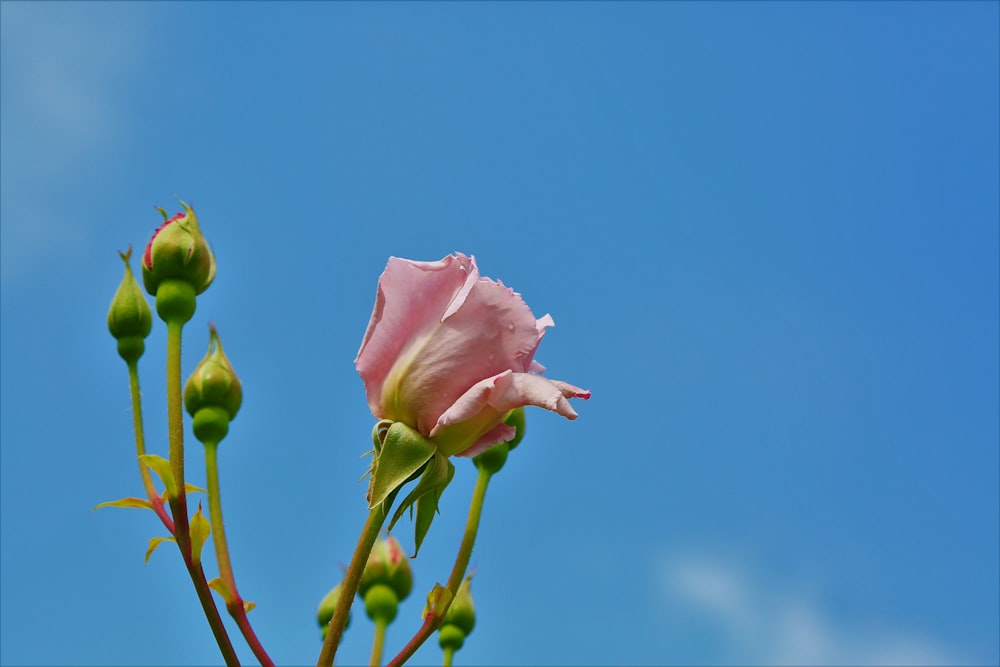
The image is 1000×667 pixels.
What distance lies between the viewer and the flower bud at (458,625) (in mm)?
3418

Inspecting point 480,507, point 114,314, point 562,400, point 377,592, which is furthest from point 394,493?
point 377,592

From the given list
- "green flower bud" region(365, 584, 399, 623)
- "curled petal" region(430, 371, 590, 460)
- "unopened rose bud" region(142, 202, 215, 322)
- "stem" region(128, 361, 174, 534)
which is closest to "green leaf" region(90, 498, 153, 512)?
"stem" region(128, 361, 174, 534)

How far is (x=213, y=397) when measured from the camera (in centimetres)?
295

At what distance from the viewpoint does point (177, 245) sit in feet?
8.46

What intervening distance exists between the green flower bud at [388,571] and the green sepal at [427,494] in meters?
1.64

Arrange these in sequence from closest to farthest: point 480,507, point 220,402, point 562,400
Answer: point 562,400, point 480,507, point 220,402

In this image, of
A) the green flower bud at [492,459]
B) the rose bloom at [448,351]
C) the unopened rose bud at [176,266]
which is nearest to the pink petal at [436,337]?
the rose bloom at [448,351]

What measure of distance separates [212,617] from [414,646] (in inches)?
19.9

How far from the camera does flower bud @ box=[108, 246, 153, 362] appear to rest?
2902 mm

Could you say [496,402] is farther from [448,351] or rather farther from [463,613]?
[463,613]

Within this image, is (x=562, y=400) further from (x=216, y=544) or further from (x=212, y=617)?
(x=216, y=544)

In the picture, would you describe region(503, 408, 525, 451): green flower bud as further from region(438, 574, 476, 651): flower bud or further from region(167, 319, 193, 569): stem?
region(167, 319, 193, 569): stem

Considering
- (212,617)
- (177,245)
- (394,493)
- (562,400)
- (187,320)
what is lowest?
(212,617)

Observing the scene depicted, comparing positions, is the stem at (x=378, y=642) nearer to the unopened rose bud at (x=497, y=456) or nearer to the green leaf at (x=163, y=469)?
the unopened rose bud at (x=497, y=456)
